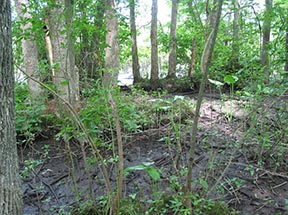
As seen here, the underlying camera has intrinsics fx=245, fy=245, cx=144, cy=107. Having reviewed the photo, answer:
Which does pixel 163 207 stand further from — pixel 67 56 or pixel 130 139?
pixel 130 139

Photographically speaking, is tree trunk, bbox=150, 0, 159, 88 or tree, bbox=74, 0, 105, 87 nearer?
tree, bbox=74, 0, 105, 87

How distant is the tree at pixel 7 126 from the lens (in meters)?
1.56

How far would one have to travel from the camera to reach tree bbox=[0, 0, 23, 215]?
61.4 inches

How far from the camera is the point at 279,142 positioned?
2.72 m

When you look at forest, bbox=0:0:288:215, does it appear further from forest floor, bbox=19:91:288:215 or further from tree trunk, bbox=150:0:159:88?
tree trunk, bbox=150:0:159:88

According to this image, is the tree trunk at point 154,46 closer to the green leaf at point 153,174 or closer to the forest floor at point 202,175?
the forest floor at point 202,175

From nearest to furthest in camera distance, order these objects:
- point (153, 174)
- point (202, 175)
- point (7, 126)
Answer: point (153, 174)
point (7, 126)
point (202, 175)

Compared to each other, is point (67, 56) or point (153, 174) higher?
point (67, 56)

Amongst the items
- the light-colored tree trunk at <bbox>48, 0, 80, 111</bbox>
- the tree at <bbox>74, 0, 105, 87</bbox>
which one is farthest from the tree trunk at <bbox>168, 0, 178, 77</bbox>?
the light-colored tree trunk at <bbox>48, 0, 80, 111</bbox>

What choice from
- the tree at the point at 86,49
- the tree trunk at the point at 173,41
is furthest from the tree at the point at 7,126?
the tree trunk at the point at 173,41

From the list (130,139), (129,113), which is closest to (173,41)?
(130,139)

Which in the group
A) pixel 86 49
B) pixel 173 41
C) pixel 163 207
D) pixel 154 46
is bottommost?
pixel 163 207

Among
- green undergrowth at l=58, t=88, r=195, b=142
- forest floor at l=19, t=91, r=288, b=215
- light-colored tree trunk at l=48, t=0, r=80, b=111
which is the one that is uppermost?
light-colored tree trunk at l=48, t=0, r=80, b=111

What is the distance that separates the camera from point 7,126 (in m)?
1.63
